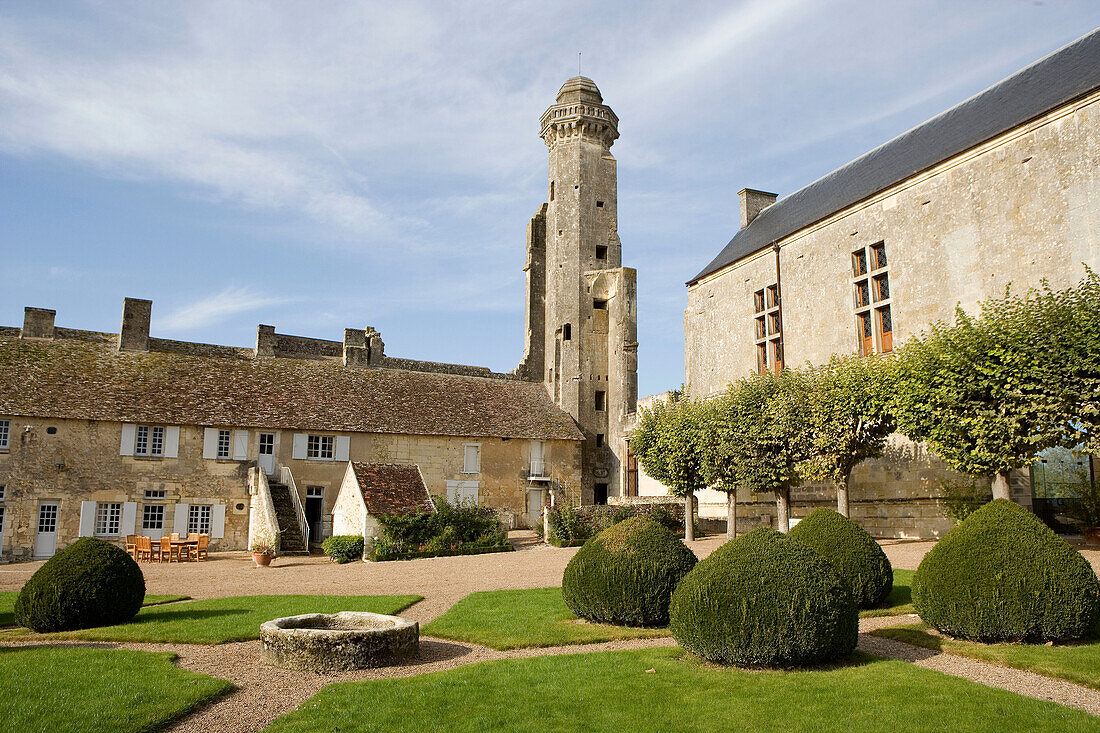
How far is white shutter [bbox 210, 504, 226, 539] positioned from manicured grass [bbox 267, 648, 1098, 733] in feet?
69.5

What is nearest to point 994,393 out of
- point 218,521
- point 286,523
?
point 286,523

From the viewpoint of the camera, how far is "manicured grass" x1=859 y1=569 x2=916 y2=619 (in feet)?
36.4

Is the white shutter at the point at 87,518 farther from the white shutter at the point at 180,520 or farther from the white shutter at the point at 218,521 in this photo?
the white shutter at the point at 218,521

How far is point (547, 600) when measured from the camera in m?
13.1

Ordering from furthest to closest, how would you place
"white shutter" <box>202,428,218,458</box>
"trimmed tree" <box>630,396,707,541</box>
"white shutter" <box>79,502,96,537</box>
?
"white shutter" <box>202,428,218,458</box>
"white shutter" <box>79,502,96,537</box>
"trimmed tree" <box>630,396,707,541</box>

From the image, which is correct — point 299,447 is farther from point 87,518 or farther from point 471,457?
point 87,518

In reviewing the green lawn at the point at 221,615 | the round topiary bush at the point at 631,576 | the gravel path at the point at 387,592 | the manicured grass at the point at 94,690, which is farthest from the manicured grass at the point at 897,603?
the manicured grass at the point at 94,690

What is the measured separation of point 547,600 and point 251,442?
1830cm

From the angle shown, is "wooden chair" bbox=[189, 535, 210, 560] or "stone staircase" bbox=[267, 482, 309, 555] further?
"stone staircase" bbox=[267, 482, 309, 555]

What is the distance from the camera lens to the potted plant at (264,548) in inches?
839

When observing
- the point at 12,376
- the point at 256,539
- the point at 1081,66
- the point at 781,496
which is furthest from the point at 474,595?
the point at 12,376

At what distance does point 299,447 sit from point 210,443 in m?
3.02

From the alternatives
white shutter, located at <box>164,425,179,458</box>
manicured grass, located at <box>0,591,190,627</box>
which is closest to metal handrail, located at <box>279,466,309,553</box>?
white shutter, located at <box>164,425,179,458</box>

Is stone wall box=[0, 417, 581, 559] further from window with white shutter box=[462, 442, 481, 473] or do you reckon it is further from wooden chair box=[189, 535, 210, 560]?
wooden chair box=[189, 535, 210, 560]
